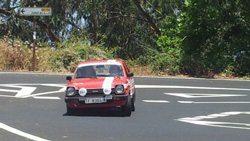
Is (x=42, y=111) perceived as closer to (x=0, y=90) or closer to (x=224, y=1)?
(x=0, y=90)

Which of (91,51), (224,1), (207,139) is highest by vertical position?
(224,1)

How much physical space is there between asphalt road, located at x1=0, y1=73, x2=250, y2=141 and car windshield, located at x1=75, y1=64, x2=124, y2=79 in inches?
37.0

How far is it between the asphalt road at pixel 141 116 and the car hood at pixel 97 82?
74 cm

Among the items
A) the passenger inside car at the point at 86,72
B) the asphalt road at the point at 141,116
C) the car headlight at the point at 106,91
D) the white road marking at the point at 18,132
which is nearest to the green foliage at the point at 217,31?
the asphalt road at the point at 141,116

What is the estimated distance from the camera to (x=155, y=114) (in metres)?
12.3

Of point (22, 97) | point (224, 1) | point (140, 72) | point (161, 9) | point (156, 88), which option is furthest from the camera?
point (161, 9)

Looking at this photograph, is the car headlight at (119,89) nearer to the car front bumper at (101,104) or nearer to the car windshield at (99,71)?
the car front bumper at (101,104)

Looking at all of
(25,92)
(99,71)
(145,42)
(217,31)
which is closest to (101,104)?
(99,71)

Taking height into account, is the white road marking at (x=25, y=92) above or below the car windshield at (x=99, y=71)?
below

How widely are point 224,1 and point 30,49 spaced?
10.3 metres

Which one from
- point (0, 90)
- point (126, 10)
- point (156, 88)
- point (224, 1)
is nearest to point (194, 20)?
point (224, 1)

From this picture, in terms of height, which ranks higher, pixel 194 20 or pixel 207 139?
pixel 194 20

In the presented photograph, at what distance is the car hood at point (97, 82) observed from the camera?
1182cm

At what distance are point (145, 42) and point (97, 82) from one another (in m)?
21.7
